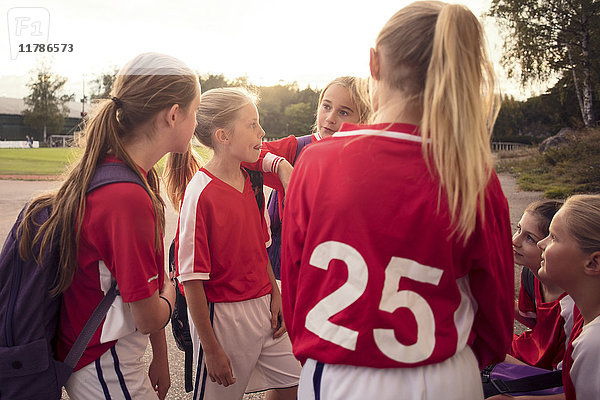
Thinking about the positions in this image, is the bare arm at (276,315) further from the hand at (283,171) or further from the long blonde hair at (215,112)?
the long blonde hair at (215,112)

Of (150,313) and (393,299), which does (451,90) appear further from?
(150,313)

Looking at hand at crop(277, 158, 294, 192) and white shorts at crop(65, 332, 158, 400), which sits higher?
hand at crop(277, 158, 294, 192)

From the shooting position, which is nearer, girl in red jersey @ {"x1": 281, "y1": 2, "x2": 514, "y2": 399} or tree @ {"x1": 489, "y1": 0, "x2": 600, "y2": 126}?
girl in red jersey @ {"x1": 281, "y1": 2, "x2": 514, "y2": 399}

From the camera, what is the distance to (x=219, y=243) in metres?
2.06

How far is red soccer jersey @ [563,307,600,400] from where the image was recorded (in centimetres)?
158

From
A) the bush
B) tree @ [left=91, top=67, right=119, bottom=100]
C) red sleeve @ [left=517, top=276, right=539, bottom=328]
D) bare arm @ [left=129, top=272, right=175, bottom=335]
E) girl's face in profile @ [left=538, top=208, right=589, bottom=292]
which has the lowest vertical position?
the bush

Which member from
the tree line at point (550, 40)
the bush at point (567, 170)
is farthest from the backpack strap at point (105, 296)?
the tree line at point (550, 40)

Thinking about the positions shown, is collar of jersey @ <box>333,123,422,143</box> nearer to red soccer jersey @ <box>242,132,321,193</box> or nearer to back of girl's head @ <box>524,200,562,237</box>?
red soccer jersey @ <box>242,132,321,193</box>

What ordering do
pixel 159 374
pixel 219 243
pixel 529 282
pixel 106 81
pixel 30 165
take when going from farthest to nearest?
1. pixel 30 165
2. pixel 106 81
3. pixel 529 282
4. pixel 219 243
5. pixel 159 374

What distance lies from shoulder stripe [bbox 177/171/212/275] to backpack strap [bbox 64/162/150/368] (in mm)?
442

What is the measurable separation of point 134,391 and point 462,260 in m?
1.11

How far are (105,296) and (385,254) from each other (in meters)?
0.91

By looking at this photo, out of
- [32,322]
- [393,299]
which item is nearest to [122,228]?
[32,322]

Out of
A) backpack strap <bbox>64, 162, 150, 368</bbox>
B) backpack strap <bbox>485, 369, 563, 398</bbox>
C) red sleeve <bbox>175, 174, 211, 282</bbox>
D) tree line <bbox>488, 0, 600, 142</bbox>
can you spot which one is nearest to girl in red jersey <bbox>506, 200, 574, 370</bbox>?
backpack strap <bbox>485, 369, 563, 398</bbox>
